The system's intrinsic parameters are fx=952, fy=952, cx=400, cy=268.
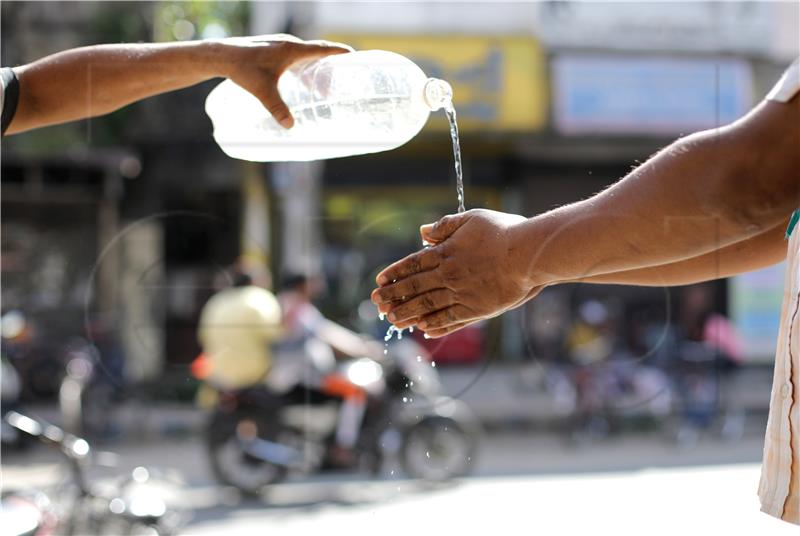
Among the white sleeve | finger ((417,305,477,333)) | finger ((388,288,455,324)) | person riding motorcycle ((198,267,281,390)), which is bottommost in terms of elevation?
person riding motorcycle ((198,267,281,390))

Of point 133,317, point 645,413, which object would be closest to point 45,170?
point 133,317

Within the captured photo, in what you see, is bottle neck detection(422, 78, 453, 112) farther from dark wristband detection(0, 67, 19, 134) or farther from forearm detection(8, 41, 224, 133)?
dark wristband detection(0, 67, 19, 134)

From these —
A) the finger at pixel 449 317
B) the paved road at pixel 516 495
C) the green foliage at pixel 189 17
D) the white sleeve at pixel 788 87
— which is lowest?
the paved road at pixel 516 495

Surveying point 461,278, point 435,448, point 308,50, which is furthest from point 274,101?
point 435,448

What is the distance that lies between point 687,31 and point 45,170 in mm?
6747

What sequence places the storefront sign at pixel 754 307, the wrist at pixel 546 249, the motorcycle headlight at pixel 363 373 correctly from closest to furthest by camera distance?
the wrist at pixel 546 249, the motorcycle headlight at pixel 363 373, the storefront sign at pixel 754 307

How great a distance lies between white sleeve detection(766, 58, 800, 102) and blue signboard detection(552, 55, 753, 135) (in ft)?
28.1

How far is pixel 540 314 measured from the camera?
7383 millimetres

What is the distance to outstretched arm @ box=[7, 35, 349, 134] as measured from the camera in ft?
5.65

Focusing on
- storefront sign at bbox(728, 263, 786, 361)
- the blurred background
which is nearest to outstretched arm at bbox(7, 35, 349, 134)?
the blurred background

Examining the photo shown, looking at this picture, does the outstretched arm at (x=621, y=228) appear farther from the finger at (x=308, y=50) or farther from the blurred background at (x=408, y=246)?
the blurred background at (x=408, y=246)

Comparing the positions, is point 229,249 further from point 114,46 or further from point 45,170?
point 114,46

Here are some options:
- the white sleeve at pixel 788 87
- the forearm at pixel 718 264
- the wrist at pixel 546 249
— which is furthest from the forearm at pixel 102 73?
the white sleeve at pixel 788 87

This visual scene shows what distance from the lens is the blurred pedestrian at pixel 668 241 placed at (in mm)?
1138
